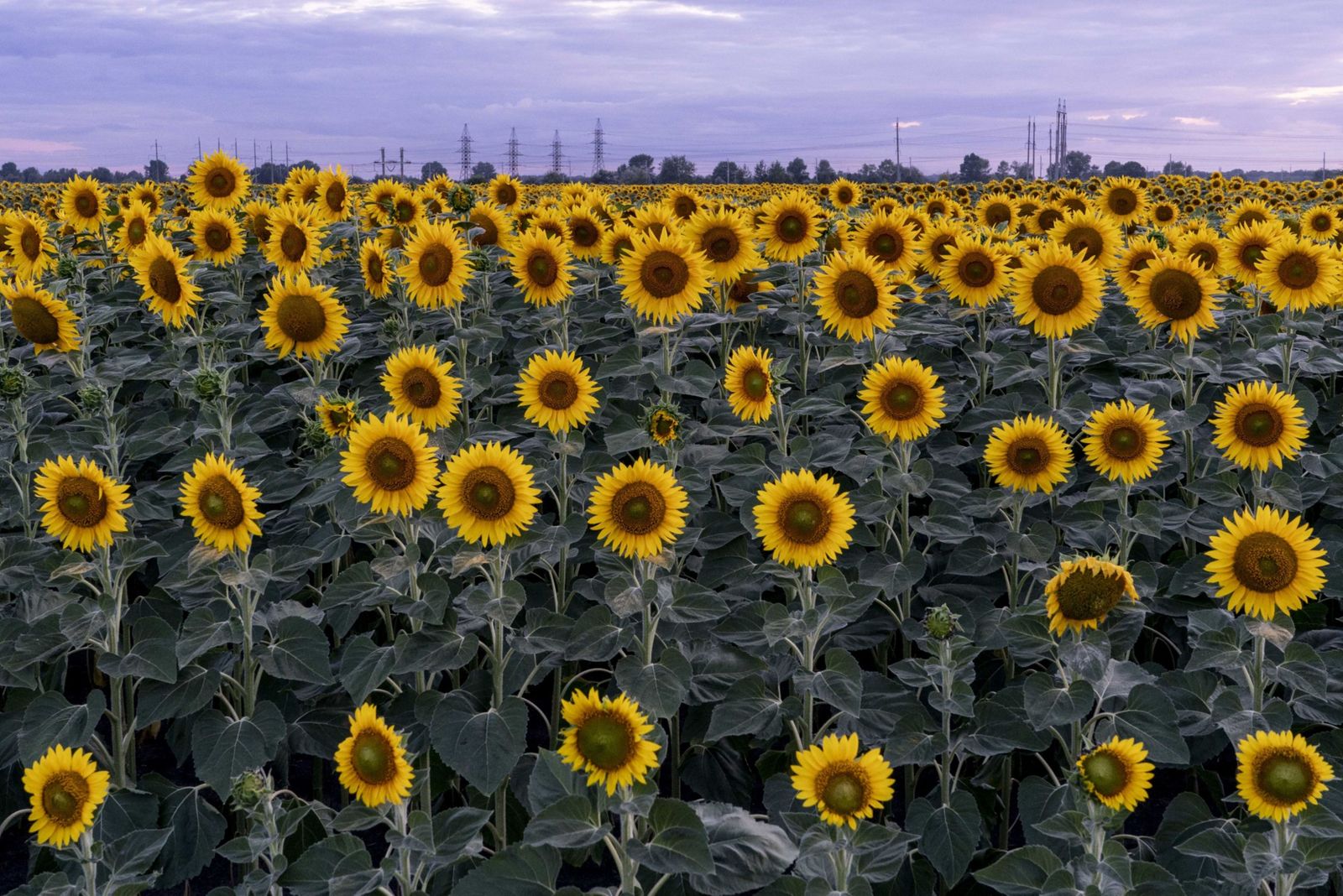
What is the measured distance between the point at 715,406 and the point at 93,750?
10.0ft

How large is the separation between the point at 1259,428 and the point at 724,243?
2704 mm

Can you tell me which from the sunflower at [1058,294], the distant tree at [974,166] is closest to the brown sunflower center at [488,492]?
the sunflower at [1058,294]

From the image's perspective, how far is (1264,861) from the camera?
3256 mm

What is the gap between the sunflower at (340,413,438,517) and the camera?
3.90 meters

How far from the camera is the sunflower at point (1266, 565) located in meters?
3.74

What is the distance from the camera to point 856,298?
5355 millimetres

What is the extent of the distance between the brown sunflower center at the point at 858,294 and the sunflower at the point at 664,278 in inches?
26.7

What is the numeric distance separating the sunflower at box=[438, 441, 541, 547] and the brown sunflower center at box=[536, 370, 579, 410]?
72 cm

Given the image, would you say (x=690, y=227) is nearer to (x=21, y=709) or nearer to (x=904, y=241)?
(x=904, y=241)

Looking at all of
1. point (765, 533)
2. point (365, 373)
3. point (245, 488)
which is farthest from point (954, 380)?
point (245, 488)

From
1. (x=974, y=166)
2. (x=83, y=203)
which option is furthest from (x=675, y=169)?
(x=83, y=203)

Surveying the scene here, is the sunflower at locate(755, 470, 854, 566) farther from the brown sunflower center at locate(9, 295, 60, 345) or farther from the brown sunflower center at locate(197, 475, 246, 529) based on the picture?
the brown sunflower center at locate(9, 295, 60, 345)

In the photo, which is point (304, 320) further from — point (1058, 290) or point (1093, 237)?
point (1093, 237)

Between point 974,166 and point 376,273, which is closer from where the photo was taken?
point 376,273
